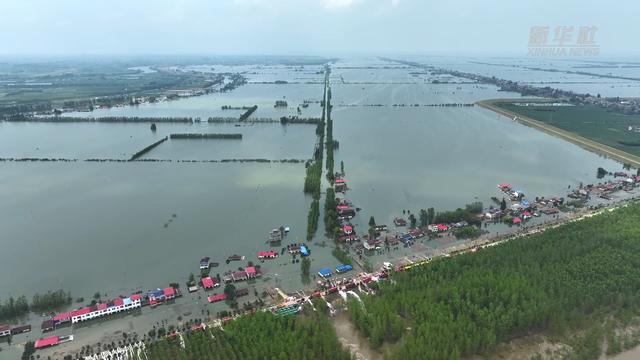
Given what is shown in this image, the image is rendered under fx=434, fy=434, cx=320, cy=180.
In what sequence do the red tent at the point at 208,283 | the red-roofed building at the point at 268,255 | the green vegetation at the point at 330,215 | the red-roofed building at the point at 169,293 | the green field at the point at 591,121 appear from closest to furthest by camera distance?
the red-roofed building at the point at 169,293 → the red tent at the point at 208,283 → the red-roofed building at the point at 268,255 → the green vegetation at the point at 330,215 → the green field at the point at 591,121

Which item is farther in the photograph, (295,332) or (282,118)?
(282,118)

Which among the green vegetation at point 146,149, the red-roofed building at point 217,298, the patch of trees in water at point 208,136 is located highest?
the patch of trees in water at point 208,136

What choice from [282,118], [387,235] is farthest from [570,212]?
[282,118]

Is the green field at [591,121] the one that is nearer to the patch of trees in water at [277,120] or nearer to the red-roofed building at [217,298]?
the patch of trees in water at [277,120]

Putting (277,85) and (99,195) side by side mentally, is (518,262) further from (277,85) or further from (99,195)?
(277,85)

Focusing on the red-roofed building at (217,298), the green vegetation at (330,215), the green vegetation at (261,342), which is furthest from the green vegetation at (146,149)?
the green vegetation at (261,342)

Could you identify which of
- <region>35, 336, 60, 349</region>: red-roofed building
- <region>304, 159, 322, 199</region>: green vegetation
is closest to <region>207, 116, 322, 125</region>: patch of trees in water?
<region>304, 159, 322, 199</region>: green vegetation

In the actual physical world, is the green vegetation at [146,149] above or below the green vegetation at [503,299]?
above

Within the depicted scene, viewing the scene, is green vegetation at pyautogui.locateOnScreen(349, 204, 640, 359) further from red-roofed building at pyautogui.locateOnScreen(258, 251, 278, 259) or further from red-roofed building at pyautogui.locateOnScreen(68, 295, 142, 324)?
red-roofed building at pyautogui.locateOnScreen(68, 295, 142, 324)
